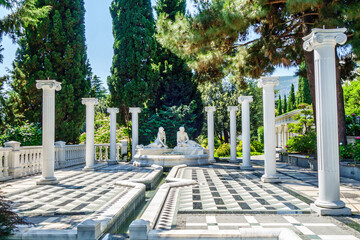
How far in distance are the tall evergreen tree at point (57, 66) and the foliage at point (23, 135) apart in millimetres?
1792

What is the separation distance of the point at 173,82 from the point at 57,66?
934 centimetres

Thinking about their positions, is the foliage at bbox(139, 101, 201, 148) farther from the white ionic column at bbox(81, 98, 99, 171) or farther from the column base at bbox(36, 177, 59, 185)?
the column base at bbox(36, 177, 59, 185)

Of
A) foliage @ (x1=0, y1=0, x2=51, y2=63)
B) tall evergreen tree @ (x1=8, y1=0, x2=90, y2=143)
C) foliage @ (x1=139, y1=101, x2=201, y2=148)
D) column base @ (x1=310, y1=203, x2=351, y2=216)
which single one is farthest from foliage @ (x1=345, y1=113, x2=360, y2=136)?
foliage @ (x1=0, y1=0, x2=51, y2=63)

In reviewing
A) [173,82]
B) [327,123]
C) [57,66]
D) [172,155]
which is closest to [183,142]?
[172,155]

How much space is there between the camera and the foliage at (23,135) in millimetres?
13898

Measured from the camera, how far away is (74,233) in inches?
154

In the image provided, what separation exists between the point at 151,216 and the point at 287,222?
7.93 feet

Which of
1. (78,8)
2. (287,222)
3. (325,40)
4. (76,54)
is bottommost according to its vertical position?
(287,222)

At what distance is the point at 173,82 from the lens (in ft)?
76.6

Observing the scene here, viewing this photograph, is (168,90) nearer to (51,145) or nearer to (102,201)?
(51,145)

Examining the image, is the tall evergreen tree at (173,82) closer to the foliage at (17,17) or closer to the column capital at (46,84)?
the foliage at (17,17)

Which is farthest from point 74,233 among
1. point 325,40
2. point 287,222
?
point 325,40

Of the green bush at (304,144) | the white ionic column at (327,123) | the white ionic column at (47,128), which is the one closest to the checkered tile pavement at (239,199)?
the white ionic column at (327,123)

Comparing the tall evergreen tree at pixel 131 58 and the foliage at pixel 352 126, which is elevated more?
the tall evergreen tree at pixel 131 58
